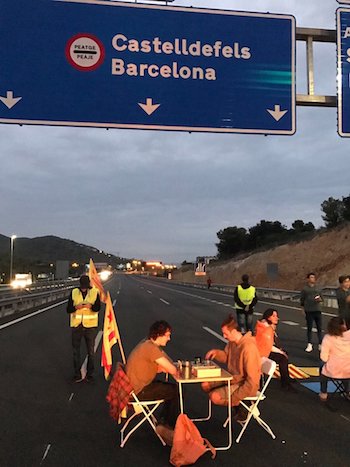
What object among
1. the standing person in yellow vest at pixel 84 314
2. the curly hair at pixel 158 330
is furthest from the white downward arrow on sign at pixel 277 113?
the standing person in yellow vest at pixel 84 314

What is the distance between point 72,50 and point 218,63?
5.64 ft

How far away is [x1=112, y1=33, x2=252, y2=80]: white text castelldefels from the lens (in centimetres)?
553

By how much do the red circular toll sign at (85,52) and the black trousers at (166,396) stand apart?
3.74m

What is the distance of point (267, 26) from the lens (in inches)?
227

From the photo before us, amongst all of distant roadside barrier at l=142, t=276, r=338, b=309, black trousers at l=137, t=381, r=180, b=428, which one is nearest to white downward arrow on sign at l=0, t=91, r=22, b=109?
black trousers at l=137, t=381, r=180, b=428

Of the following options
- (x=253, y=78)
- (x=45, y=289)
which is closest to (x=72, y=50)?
(x=253, y=78)

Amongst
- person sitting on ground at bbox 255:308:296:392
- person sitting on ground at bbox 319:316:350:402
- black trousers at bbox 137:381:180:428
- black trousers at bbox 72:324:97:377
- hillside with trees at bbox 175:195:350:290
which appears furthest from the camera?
hillside with trees at bbox 175:195:350:290

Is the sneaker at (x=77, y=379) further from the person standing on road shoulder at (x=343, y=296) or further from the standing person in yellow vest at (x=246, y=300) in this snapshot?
the standing person in yellow vest at (x=246, y=300)

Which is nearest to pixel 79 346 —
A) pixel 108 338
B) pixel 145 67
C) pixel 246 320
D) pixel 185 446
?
pixel 108 338

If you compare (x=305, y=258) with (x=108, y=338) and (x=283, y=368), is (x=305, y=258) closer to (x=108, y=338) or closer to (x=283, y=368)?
(x=283, y=368)

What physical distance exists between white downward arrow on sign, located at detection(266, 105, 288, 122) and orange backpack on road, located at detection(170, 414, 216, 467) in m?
3.63

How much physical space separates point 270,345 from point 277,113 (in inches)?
139

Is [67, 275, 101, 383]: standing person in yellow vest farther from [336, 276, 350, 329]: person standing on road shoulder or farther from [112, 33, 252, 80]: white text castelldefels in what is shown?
[336, 276, 350, 329]: person standing on road shoulder

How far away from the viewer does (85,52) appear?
216 inches
